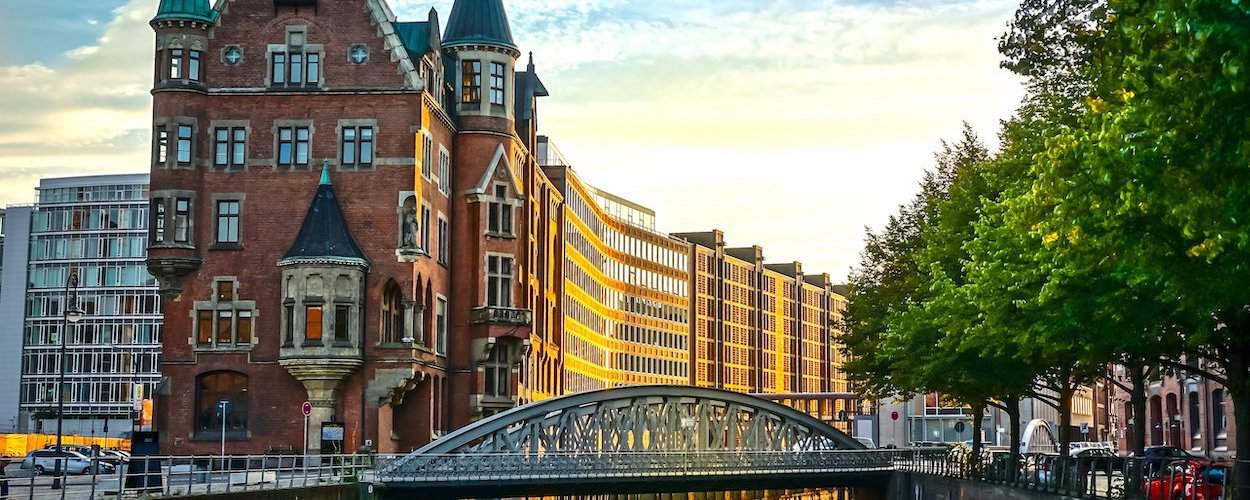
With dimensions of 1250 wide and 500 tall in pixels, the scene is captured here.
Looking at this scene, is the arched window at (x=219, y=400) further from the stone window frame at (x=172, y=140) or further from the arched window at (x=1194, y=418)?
the arched window at (x=1194, y=418)

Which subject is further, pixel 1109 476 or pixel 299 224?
pixel 299 224

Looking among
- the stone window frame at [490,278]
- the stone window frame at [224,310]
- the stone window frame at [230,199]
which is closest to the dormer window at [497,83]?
the stone window frame at [490,278]

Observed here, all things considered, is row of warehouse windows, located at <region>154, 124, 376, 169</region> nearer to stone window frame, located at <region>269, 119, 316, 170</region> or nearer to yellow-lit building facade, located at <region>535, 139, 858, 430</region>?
stone window frame, located at <region>269, 119, 316, 170</region>

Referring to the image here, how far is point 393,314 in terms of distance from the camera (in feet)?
219

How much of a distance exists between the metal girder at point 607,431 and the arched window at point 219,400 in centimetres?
822

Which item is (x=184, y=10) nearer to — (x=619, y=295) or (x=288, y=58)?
(x=288, y=58)

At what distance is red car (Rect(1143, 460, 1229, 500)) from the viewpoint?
113 ft

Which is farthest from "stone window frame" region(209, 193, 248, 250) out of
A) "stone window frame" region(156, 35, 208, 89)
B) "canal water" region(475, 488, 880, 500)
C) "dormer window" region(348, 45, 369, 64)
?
"canal water" region(475, 488, 880, 500)

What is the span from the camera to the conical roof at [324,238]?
64625 mm

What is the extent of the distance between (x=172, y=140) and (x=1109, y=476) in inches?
1566

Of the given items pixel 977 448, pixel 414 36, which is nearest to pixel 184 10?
pixel 414 36

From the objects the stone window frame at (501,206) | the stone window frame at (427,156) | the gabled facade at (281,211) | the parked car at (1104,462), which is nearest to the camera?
the parked car at (1104,462)

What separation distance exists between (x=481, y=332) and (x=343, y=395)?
27.3 feet

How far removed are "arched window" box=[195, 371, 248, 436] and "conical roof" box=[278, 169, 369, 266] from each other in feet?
16.4
